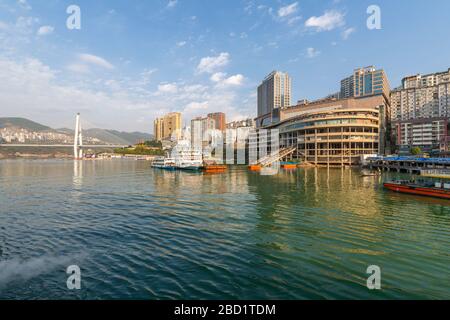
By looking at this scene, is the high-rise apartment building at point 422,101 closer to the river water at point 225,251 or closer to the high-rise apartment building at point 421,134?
the high-rise apartment building at point 421,134

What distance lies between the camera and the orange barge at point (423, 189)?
3057 centimetres

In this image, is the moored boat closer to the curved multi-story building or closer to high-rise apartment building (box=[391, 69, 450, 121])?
the curved multi-story building

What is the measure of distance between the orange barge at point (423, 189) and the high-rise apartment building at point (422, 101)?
12728 centimetres

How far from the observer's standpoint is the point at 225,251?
45.6 feet

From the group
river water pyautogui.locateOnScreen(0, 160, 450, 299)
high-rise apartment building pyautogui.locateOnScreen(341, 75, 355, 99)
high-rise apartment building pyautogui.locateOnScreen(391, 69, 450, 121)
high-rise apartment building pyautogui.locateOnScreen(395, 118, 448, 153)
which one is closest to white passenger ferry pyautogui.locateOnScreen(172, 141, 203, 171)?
river water pyautogui.locateOnScreen(0, 160, 450, 299)

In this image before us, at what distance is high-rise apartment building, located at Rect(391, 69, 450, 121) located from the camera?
130 meters

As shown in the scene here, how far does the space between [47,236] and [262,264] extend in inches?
558

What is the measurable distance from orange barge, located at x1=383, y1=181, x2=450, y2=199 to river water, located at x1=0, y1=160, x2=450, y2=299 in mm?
6422

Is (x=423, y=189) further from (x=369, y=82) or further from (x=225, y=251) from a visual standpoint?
(x=369, y=82)

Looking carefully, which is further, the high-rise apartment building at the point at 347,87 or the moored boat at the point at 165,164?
the high-rise apartment building at the point at 347,87

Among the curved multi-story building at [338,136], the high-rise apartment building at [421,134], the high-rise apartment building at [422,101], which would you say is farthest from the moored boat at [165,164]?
the high-rise apartment building at [422,101]

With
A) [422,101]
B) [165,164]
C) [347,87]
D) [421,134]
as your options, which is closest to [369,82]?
[422,101]

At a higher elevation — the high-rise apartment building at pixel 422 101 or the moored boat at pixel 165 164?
the high-rise apartment building at pixel 422 101

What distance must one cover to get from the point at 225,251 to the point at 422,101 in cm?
16608
